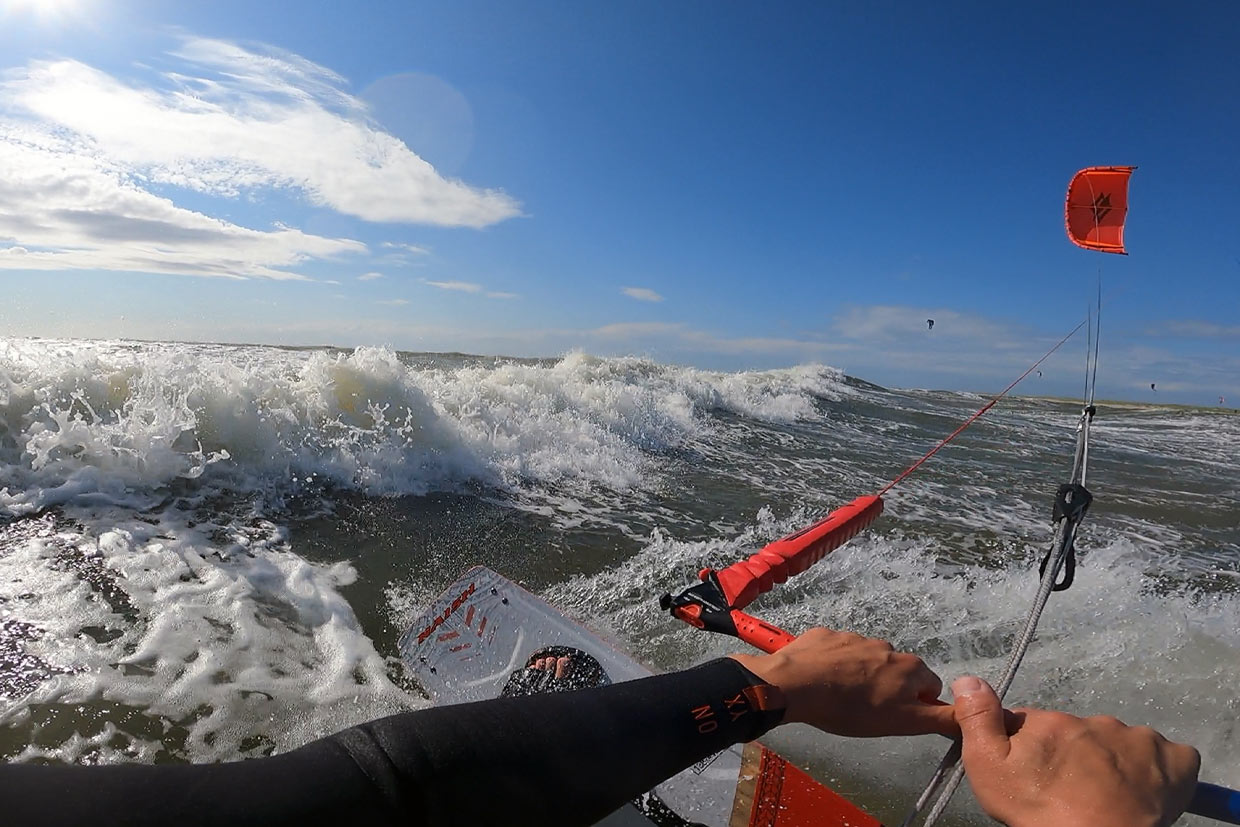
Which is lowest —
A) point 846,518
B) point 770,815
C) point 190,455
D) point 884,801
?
point 884,801

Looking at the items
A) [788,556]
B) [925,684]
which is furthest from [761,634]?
[788,556]

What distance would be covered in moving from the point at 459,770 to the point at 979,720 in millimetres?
1253

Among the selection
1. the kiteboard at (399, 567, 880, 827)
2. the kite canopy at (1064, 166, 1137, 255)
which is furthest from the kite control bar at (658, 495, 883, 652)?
the kite canopy at (1064, 166, 1137, 255)

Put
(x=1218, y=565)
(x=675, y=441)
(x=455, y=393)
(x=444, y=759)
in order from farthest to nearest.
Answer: (x=675, y=441)
(x=455, y=393)
(x=1218, y=565)
(x=444, y=759)

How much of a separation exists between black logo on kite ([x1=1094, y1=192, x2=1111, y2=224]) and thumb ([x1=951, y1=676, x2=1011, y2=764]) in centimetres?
286

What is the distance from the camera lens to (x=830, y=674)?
1.66m

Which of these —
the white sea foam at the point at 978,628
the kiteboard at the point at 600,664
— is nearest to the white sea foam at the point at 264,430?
the white sea foam at the point at 978,628

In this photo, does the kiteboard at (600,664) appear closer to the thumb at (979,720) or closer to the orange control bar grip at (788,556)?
the orange control bar grip at (788,556)

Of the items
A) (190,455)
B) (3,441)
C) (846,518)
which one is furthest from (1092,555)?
(3,441)

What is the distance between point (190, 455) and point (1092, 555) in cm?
877

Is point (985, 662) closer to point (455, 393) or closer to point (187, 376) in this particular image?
point (455, 393)

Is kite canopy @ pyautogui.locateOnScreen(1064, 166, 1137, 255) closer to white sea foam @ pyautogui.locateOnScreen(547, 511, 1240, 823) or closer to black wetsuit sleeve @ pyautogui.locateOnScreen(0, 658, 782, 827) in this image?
white sea foam @ pyautogui.locateOnScreen(547, 511, 1240, 823)

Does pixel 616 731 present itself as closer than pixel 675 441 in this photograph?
Yes

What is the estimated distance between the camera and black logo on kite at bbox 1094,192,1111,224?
325 centimetres
